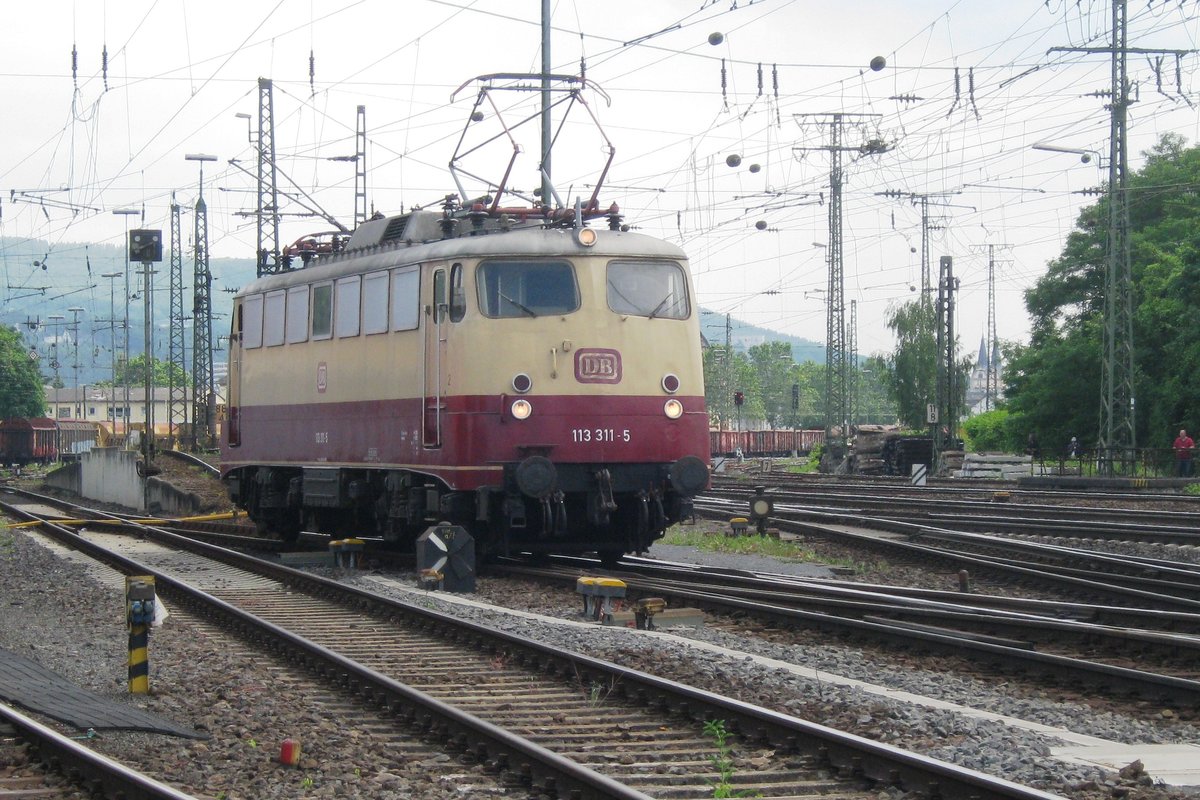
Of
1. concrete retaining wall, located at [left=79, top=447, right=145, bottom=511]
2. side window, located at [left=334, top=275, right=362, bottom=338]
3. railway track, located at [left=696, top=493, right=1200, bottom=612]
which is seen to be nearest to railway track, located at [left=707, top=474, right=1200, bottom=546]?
railway track, located at [left=696, top=493, right=1200, bottom=612]

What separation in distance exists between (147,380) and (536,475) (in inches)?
907

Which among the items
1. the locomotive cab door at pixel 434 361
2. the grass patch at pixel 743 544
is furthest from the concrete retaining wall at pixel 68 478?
the locomotive cab door at pixel 434 361

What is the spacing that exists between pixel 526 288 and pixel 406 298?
5.48 ft

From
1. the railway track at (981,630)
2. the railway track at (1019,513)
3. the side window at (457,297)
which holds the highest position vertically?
the side window at (457,297)

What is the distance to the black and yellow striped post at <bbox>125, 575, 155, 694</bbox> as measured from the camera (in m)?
9.28

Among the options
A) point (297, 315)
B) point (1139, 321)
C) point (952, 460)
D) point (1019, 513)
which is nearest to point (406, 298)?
point (297, 315)

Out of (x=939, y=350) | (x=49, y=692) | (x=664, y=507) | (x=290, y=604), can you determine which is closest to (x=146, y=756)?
(x=49, y=692)

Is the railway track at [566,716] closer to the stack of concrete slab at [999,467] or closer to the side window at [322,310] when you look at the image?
the side window at [322,310]

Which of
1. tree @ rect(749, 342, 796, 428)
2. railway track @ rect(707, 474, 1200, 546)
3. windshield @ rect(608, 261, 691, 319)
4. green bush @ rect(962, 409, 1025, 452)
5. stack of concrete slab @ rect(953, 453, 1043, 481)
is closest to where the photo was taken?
windshield @ rect(608, 261, 691, 319)

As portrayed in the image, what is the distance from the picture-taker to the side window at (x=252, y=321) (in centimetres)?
2144

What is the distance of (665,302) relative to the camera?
1705cm

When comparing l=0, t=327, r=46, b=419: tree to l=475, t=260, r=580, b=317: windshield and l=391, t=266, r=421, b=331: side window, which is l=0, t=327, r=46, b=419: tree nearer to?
l=391, t=266, r=421, b=331: side window

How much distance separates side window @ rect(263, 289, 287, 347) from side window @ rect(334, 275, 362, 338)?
1.98m

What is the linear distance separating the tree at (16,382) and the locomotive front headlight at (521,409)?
87.4m
